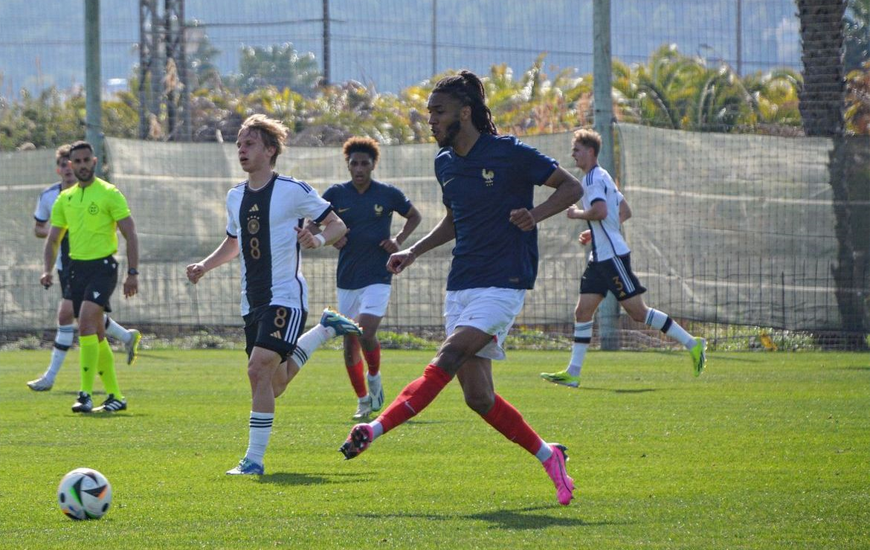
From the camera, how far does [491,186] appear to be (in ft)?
22.7

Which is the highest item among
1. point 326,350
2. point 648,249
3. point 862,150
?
point 862,150

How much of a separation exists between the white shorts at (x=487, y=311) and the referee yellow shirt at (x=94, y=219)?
5.46 metres

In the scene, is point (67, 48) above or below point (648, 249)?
above

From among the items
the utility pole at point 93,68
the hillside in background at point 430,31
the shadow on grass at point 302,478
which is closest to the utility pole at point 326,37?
the hillside in background at point 430,31

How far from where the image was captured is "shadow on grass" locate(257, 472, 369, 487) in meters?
7.43

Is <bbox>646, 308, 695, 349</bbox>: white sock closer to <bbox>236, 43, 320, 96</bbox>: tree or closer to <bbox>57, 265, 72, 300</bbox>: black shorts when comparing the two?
<bbox>57, 265, 72, 300</bbox>: black shorts

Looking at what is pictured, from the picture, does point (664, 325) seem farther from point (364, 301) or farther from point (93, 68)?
point (93, 68)

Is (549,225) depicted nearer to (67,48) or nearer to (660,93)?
(660,93)

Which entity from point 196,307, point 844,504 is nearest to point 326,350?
point 196,307

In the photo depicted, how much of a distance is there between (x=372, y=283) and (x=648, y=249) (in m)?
7.32

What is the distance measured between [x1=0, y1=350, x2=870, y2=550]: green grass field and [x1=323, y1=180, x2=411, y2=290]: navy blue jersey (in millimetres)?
1145

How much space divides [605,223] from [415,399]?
688 cm

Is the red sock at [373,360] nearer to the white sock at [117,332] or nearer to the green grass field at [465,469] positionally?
the green grass field at [465,469]

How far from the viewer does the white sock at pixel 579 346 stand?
1300 cm
